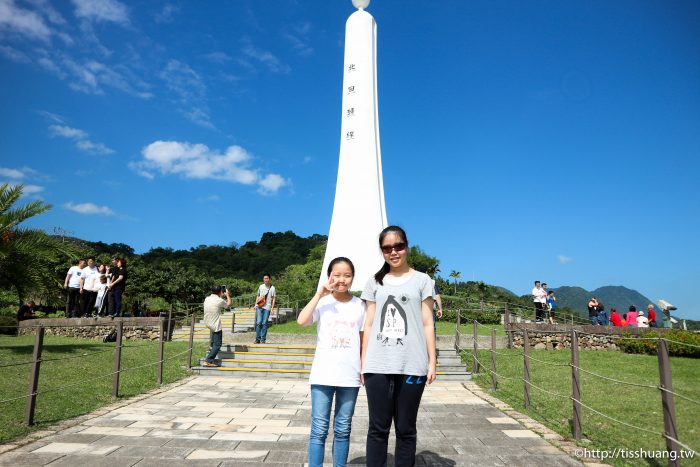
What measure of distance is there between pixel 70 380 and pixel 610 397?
7.61 metres

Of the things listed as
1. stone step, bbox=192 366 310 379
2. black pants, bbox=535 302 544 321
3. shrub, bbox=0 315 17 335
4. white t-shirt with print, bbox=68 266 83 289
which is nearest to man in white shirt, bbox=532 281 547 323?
black pants, bbox=535 302 544 321

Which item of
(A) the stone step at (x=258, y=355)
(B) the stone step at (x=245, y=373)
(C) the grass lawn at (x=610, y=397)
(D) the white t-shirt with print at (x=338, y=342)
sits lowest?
(B) the stone step at (x=245, y=373)

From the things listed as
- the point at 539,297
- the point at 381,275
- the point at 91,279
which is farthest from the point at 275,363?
the point at 539,297

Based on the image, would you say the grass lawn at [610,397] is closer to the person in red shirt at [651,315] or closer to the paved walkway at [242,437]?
the paved walkway at [242,437]

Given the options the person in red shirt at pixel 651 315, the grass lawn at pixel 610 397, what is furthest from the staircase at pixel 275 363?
the person in red shirt at pixel 651 315

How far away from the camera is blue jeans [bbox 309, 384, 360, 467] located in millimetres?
2617

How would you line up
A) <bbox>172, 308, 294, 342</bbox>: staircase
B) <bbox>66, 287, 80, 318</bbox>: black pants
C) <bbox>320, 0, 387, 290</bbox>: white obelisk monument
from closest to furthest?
<bbox>66, 287, 80, 318</bbox>: black pants
<bbox>172, 308, 294, 342</bbox>: staircase
<bbox>320, 0, 387, 290</bbox>: white obelisk monument

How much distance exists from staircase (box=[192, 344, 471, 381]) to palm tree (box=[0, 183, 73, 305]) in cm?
373

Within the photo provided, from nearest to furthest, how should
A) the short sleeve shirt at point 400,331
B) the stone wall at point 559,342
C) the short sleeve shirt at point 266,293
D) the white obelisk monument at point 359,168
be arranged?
the short sleeve shirt at point 400,331
the short sleeve shirt at point 266,293
the stone wall at point 559,342
the white obelisk monument at point 359,168

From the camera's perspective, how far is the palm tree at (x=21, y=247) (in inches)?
339

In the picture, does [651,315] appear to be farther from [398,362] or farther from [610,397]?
[398,362]

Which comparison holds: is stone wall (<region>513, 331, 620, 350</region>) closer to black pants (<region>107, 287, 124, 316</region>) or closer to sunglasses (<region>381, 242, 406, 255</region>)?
black pants (<region>107, 287, 124, 316</region>)

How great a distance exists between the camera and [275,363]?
348 inches

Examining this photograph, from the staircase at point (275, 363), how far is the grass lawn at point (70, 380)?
78cm
